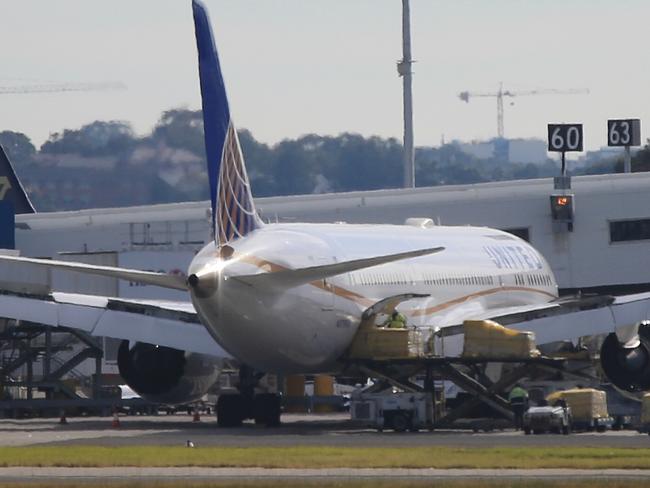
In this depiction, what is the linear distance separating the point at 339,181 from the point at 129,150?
103 ft

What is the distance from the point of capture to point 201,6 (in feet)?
134

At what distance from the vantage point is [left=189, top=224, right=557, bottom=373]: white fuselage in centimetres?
3997

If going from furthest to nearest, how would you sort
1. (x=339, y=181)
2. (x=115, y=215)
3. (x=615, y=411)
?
(x=339, y=181) → (x=115, y=215) → (x=615, y=411)

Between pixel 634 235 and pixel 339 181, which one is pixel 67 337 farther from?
pixel 339 181

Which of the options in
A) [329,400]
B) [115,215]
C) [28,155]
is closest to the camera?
[329,400]

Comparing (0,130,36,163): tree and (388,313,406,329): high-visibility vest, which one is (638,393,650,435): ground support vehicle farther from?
(0,130,36,163): tree

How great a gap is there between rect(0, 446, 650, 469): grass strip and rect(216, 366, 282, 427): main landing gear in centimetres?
974

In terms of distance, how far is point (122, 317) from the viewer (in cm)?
4688

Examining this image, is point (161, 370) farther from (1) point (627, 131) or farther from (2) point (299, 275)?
(1) point (627, 131)

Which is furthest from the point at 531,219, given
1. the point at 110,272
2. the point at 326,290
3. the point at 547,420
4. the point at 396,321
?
the point at 110,272

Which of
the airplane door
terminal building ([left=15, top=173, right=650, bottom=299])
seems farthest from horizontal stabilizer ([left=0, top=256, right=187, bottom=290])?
terminal building ([left=15, top=173, right=650, bottom=299])

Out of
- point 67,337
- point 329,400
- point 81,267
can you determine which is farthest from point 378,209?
point 81,267

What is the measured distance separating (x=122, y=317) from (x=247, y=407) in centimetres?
417

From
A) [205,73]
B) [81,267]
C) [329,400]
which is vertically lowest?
[329,400]
